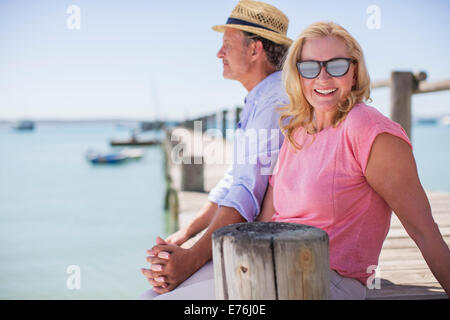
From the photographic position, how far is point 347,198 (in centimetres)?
168

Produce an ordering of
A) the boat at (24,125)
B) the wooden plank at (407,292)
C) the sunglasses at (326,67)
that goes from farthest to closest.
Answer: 1. the boat at (24,125)
2. the wooden plank at (407,292)
3. the sunglasses at (326,67)

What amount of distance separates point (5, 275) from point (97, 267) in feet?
7.84

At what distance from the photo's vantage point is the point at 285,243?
1.23 metres

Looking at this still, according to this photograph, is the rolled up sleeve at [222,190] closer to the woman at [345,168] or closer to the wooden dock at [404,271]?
the wooden dock at [404,271]

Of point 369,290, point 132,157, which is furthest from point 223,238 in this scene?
point 132,157

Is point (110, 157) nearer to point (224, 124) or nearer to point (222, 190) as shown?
point (224, 124)

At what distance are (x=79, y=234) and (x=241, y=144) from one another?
44.1 ft

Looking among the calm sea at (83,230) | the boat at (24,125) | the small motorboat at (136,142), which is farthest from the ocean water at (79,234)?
the boat at (24,125)

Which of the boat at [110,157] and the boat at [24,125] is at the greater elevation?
the boat at [110,157]

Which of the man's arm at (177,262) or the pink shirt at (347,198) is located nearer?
the pink shirt at (347,198)

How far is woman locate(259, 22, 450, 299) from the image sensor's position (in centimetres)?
158

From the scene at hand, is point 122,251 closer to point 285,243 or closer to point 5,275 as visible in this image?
point 5,275

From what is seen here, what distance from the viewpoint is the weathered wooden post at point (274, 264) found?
1239 millimetres

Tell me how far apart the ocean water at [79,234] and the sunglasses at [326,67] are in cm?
188
